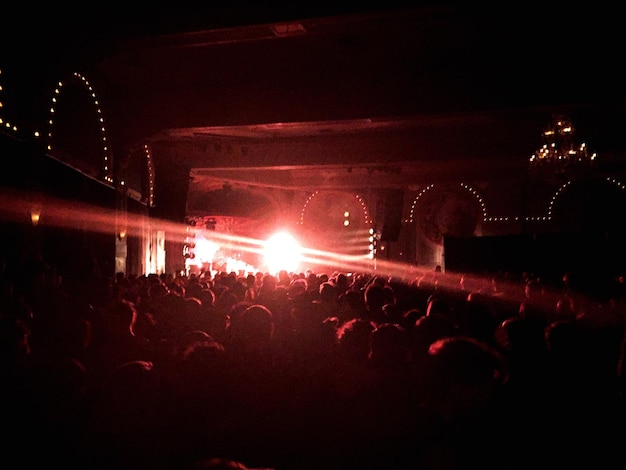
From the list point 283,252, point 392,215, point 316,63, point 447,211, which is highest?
point 316,63

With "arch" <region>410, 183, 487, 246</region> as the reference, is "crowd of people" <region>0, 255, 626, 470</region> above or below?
below

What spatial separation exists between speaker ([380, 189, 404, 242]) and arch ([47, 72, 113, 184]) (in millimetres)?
11476

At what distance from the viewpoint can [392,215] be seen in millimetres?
20750

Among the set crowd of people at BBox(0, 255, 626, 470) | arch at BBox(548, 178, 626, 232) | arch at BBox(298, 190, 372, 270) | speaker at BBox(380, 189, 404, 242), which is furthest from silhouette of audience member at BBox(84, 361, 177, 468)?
arch at BBox(298, 190, 372, 270)

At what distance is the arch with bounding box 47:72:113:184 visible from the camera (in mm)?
8875

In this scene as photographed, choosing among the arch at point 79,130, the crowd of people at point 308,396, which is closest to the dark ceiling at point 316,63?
the arch at point 79,130

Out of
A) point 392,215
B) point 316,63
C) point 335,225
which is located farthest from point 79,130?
point 335,225

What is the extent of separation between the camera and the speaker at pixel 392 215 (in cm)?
2042

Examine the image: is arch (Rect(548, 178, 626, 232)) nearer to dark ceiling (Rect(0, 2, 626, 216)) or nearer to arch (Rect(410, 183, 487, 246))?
arch (Rect(410, 183, 487, 246))

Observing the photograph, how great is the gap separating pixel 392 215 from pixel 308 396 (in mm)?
18015

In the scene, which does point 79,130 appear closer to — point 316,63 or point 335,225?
point 316,63

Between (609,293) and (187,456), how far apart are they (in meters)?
7.54

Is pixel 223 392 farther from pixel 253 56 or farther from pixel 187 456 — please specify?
pixel 253 56

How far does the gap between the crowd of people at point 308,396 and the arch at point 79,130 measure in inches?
207
